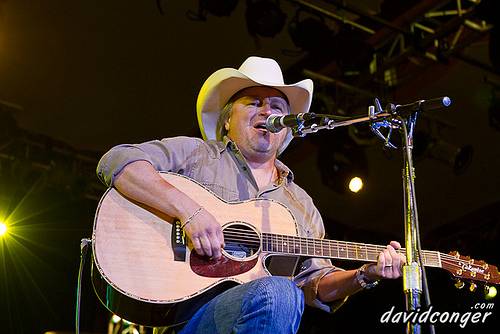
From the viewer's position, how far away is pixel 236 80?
153 inches

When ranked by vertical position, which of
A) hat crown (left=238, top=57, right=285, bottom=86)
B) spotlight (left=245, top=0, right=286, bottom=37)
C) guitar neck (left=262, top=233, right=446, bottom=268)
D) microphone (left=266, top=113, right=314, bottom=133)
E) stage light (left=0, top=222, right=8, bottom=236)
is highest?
spotlight (left=245, top=0, right=286, bottom=37)

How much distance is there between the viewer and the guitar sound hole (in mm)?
3014

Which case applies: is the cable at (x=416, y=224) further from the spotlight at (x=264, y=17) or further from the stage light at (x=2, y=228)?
the stage light at (x=2, y=228)

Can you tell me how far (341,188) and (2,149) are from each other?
183 inches

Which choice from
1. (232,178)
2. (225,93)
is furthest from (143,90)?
(232,178)

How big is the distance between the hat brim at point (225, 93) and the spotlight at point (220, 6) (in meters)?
2.22

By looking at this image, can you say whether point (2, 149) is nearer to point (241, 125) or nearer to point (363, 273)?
point (241, 125)

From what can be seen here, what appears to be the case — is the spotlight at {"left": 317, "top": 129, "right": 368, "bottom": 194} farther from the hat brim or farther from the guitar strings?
the guitar strings

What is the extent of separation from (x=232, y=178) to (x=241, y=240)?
61 cm

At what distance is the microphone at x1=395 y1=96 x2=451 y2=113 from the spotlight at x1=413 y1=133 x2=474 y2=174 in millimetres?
5191

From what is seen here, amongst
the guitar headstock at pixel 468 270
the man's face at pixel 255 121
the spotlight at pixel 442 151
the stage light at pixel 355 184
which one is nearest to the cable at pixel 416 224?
the guitar headstock at pixel 468 270

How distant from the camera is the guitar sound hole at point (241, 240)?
9.89 feet

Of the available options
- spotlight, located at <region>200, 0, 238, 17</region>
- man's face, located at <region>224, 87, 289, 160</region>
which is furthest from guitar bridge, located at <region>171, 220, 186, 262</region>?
spotlight, located at <region>200, 0, 238, 17</region>

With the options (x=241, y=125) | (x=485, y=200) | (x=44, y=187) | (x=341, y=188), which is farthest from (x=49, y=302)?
(x=485, y=200)
